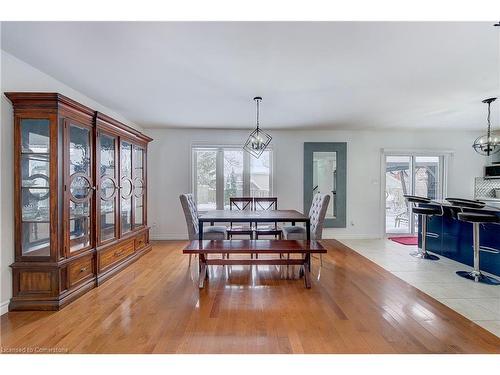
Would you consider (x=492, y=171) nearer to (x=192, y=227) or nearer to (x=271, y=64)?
(x=271, y=64)

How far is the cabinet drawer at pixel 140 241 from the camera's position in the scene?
394 cm

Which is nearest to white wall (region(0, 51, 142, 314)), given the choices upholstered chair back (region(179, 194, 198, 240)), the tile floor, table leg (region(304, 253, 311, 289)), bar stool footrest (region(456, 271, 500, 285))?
upholstered chair back (region(179, 194, 198, 240))

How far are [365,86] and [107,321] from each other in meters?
3.60

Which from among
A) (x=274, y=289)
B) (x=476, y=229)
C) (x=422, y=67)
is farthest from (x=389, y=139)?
(x=274, y=289)

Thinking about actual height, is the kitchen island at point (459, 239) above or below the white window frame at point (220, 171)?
below

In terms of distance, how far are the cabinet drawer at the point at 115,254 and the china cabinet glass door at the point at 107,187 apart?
0.52 feet

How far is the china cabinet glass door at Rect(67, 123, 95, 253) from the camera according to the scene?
2.56 meters

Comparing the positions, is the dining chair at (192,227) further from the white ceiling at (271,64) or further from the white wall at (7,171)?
the white wall at (7,171)

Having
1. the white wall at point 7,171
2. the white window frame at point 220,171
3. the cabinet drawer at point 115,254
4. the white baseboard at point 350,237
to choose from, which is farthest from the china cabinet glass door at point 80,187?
the white baseboard at point 350,237

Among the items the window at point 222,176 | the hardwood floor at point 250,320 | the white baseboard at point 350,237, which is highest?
the window at point 222,176

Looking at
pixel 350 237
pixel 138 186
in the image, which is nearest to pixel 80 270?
pixel 138 186

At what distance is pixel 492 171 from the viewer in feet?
17.7

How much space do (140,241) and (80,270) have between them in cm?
145

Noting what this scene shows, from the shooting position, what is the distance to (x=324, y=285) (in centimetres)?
292
